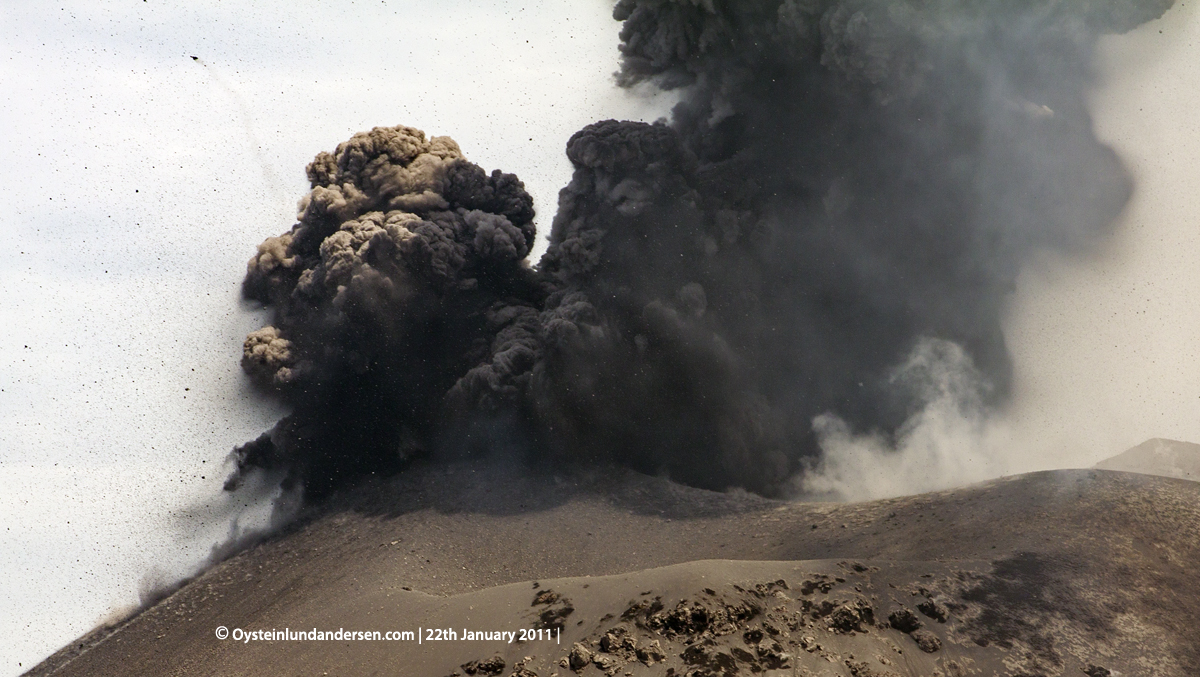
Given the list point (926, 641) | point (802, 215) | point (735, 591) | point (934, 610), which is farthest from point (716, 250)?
point (926, 641)

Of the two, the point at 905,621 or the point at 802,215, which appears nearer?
the point at 905,621

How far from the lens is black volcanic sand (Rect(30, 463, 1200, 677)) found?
1558 cm

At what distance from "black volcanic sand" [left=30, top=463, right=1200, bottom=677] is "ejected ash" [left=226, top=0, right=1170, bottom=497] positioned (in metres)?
5.24

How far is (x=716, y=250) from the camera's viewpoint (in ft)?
112

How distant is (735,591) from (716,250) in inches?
765

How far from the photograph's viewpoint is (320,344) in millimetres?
34125

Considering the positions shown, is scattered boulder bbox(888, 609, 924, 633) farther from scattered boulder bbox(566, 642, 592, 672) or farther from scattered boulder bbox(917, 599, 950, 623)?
scattered boulder bbox(566, 642, 592, 672)

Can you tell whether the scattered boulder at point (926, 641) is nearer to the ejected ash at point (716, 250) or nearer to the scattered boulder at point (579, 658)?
the scattered boulder at point (579, 658)

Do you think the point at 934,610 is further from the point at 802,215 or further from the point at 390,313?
the point at 390,313

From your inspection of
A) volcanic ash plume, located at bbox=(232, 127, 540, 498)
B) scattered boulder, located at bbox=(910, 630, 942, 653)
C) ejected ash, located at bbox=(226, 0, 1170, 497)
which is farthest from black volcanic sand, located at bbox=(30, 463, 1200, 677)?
volcanic ash plume, located at bbox=(232, 127, 540, 498)

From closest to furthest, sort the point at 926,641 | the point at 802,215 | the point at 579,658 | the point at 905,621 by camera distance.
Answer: the point at 926,641 < the point at 579,658 < the point at 905,621 < the point at 802,215

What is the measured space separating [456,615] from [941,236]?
2509 cm

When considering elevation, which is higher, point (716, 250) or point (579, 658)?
point (716, 250)

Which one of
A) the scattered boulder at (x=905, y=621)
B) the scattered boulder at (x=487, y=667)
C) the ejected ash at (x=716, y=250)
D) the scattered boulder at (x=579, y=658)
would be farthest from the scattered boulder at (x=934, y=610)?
the ejected ash at (x=716, y=250)
